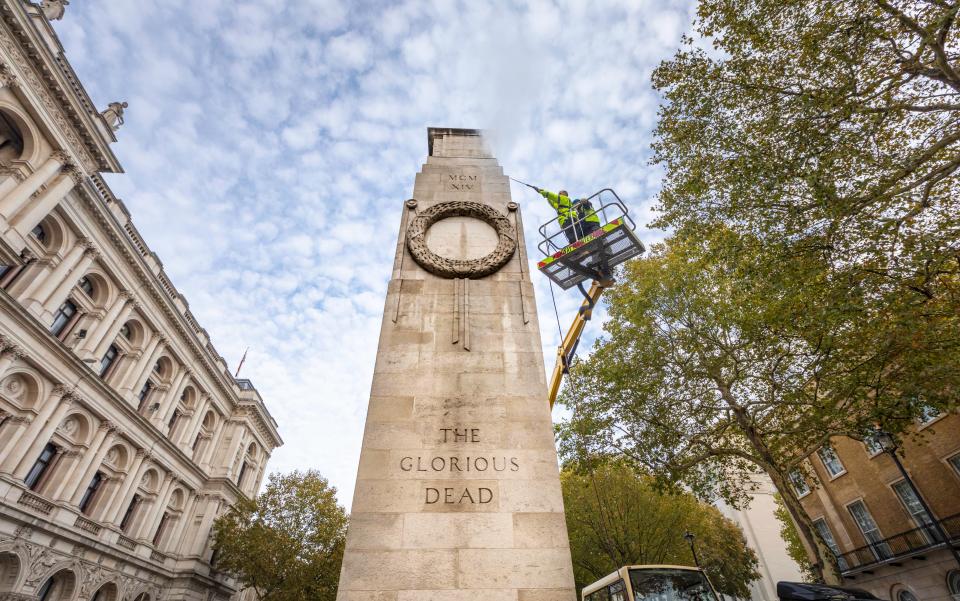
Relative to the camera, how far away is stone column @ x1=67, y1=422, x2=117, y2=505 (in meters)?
26.7

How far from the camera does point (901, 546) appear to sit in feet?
75.5

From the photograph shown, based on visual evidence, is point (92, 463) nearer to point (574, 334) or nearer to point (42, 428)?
point (42, 428)

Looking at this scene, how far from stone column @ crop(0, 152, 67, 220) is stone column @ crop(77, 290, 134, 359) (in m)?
9.23

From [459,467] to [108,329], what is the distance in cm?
3292

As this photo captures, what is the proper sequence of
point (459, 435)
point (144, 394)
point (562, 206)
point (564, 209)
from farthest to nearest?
point (144, 394)
point (562, 206)
point (564, 209)
point (459, 435)

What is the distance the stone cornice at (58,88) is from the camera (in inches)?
825

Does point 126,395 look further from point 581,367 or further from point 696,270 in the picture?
point 696,270

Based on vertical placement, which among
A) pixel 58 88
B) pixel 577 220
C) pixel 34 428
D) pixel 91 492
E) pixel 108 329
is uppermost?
pixel 58 88

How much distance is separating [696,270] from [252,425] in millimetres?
45823

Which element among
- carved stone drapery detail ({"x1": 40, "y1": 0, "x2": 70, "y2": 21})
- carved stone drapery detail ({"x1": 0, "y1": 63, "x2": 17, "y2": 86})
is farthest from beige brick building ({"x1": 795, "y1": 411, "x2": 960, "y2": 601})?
carved stone drapery detail ({"x1": 40, "y1": 0, "x2": 70, "y2": 21})

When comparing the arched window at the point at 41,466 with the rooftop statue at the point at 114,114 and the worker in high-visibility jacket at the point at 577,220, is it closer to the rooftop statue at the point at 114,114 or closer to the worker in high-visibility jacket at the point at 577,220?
the rooftop statue at the point at 114,114

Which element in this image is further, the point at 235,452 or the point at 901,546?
the point at 235,452

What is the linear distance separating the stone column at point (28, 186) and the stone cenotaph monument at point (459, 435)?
77.6 ft

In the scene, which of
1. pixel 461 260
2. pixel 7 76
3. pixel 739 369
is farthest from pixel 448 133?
pixel 7 76
